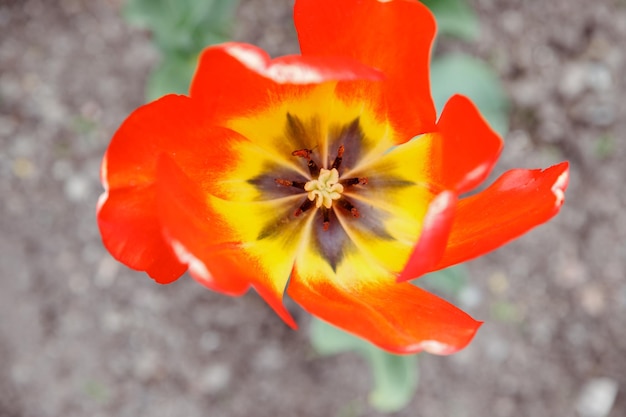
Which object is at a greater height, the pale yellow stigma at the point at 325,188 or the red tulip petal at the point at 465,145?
the red tulip petal at the point at 465,145

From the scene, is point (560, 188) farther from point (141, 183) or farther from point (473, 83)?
point (473, 83)

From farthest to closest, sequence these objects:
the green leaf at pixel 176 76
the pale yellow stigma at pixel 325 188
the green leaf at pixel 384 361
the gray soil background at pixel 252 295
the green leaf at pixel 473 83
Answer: the gray soil background at pixel 252 295 < the green leaf at pixel 473 83 < the green leaf at pixel 384 361 < the green leaf at pixel 176 76 < the pale yellow stigma at pixel 325 188

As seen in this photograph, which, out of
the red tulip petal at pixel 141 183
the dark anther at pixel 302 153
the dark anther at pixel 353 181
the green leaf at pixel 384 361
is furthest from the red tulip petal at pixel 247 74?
the green leaf at pixel 384 361

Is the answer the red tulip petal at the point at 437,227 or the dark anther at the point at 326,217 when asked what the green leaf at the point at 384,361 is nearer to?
the dark anther at the point at 326,217

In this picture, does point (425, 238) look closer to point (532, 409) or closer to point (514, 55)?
point (514, 55)

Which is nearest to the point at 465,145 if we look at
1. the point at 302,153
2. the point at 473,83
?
the point at 302,153

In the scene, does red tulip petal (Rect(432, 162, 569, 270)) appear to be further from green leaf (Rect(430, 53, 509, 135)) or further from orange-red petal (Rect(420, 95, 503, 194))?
green leaf (Rect(430, 53, 509, 135))

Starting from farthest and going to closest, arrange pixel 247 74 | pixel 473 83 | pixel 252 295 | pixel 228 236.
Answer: pixel 252 295, pixel 473 83, pixel 228 236, pixel 247 74
